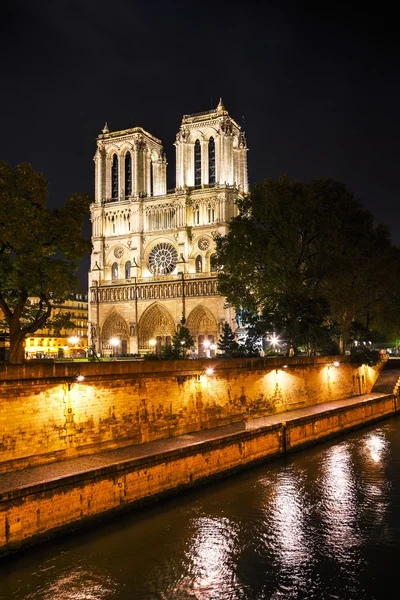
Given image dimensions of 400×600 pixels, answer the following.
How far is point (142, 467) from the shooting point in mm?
15109

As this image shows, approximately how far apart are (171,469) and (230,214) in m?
48.0

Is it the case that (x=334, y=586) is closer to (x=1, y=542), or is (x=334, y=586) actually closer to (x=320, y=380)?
(x=1, y=542)

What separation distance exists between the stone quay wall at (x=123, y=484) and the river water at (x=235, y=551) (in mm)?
356

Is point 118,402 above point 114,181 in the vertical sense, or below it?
below

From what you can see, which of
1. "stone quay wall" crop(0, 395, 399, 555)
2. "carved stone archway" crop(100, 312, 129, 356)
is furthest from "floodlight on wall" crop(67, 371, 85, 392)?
"carved stone archway" crop(100, 312, 129, 356)

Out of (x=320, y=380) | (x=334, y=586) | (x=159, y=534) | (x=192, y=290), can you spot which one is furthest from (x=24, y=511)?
(x=192, y=290)

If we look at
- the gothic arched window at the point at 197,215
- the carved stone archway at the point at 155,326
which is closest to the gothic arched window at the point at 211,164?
the gothic arched window at the point at 197,215

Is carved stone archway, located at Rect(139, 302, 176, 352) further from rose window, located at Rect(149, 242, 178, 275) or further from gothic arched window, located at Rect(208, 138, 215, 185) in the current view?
gothic arched window, located at Rect(208, 138, 215, 185)

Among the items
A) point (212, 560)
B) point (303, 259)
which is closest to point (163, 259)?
point (303, 259)

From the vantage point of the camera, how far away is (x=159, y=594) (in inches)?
429

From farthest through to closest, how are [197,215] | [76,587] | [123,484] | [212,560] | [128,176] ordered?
1. [128,176]
2. [197,215]
3. [123,484]
4. [212,560]
5. [76,587]

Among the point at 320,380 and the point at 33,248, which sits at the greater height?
the point at 33,248

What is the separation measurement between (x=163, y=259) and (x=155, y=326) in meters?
7.87

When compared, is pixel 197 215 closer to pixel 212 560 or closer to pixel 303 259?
pixel 303 259
